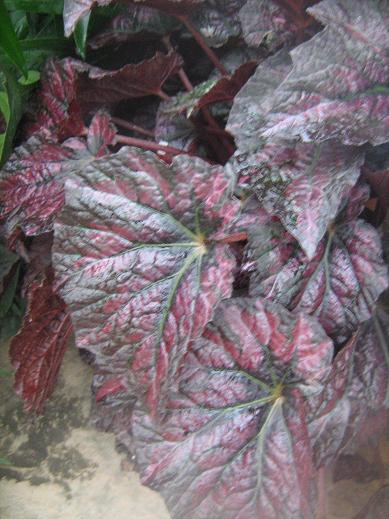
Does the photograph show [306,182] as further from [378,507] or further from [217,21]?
[378,507]

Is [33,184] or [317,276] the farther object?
[33,184]

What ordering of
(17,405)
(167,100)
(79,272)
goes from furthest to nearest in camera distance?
1. (17,405)
2. (167,100)
3. (79,272)

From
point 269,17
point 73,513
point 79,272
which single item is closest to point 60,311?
point 79,272

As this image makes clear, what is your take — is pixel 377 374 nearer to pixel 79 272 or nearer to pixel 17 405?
pixel 79 272

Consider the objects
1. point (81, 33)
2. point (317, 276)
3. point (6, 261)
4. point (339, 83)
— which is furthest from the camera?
point (6, 261)

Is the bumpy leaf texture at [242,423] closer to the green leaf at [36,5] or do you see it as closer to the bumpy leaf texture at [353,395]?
the bumpy leaf texture at [353,395]

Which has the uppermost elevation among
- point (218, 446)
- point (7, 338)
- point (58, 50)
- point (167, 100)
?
point (58, 50)

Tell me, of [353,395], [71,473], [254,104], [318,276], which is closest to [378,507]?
[353,395]

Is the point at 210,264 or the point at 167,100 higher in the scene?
the point at 167,100
